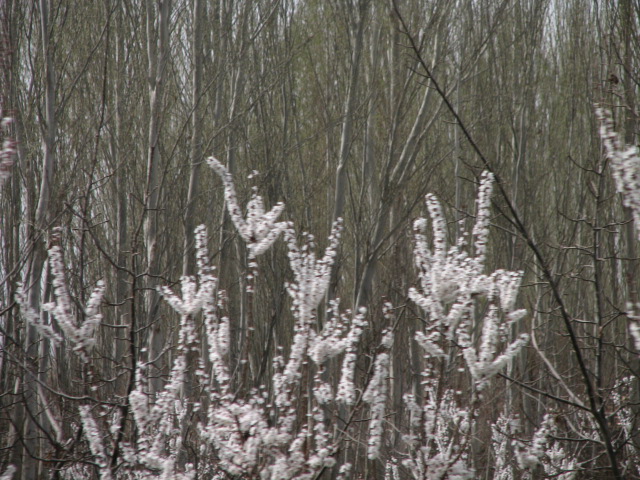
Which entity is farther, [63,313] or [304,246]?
[304,246]

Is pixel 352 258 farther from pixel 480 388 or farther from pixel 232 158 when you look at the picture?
pixel 480 388

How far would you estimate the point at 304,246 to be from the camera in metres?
3.62

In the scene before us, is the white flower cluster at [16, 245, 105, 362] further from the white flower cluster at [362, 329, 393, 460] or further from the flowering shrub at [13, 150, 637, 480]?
the white flower cluster at [362, 329, 393, 460]

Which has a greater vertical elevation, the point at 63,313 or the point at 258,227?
the point at 258,227

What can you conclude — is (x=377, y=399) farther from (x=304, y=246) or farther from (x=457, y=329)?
(x=304, y=246)

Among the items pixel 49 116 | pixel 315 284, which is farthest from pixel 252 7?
pixel 315 284

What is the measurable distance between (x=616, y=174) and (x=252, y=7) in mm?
6133

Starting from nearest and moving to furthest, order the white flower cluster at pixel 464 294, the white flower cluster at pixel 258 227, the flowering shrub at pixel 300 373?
1. the flowering shrub at pixel 300 373
2. the white flower cluster at pixel 464 294
3. the white flower cluster at pixel 258 227

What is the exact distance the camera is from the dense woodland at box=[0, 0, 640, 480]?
11.4 feet

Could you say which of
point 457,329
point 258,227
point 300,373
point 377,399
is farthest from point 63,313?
point 457,329

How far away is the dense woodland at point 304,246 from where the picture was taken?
11.4 ft

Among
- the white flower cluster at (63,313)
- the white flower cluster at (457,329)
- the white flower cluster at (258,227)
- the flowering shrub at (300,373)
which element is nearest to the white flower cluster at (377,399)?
the flowering shrub at (300,373)

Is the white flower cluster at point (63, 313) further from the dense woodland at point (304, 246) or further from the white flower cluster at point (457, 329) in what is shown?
the white flower cluster at point (457, 329)

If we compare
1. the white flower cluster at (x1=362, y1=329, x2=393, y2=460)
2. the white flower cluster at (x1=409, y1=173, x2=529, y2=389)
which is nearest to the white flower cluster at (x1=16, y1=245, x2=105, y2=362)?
the white flower cluster at (x1=362, y1=329, x2=393, y2=460)
